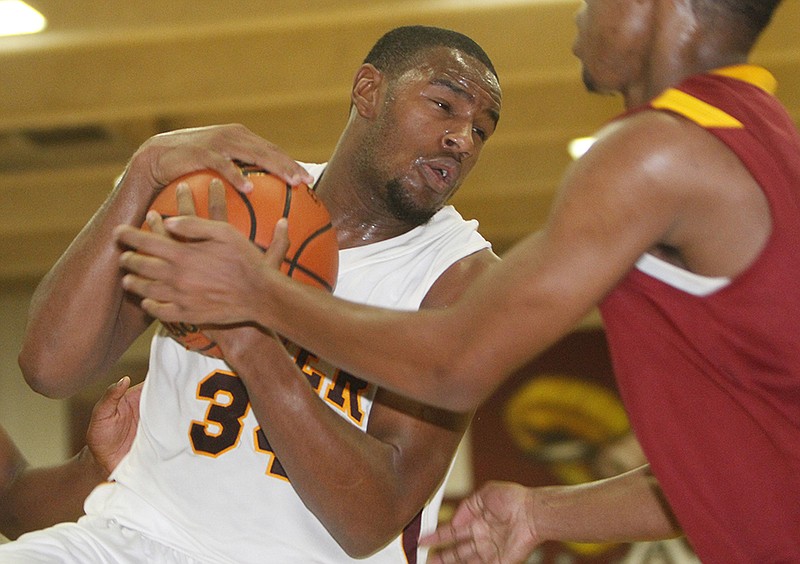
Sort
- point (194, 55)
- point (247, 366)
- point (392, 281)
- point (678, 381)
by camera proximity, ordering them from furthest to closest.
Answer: point (194, 55), point (392, 281), point (247, 366), point (678, 381)

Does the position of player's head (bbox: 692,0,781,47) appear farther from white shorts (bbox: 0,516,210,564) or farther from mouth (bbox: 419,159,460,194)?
white shorts (bbox: 0,516,210,564)

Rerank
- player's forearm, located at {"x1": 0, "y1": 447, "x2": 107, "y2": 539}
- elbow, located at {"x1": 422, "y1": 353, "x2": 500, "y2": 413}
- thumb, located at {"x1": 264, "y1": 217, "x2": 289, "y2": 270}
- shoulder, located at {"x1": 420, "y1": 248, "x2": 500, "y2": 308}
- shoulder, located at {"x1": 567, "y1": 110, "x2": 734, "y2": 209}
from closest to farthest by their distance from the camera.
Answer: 1. shoulder, located at {"x1": 567, "y1": 110, "x2": 734, "y2": 209}
2. elbow, located at {"x1": 422, "y1": 353, "x2": 500, "y2": 413}
3. thumb, located at {"x1": 264, "y1": 217, "x2": 289, "y2": 270}
4. shoulder, located at {"x1": 420, "y1": 248, "x2": 500, "y2": 308}
5. player's forearm, located at {"x1": 0, "y1": 447, "x2": 107, "y2": 539}

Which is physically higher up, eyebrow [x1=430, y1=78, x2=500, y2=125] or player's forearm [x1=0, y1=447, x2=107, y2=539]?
eyebrow [x1=430, y1=78, x2=500, y2=125]

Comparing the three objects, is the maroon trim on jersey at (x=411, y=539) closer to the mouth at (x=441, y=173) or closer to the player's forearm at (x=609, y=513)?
the player's forearm at (x=609, y=513)

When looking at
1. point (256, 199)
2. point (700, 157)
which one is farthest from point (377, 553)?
point (700, 157)

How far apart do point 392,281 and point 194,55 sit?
557 cm

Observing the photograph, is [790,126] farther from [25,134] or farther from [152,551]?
[25,134]

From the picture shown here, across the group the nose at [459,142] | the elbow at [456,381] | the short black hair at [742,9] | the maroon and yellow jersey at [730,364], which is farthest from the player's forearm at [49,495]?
the short black hair at [742,9]

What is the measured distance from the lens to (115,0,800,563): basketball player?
7.18 feet

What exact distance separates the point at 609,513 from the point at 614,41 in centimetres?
129

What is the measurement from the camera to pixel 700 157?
2178 millimetres

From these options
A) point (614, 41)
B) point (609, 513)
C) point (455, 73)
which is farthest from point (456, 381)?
point (455, 73)

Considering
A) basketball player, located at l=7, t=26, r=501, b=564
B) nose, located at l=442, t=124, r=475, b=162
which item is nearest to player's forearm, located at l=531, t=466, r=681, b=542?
basketball player, located at l=7, t=26, r=501, b=564

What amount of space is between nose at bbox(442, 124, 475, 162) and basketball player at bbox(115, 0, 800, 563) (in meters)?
0.88
